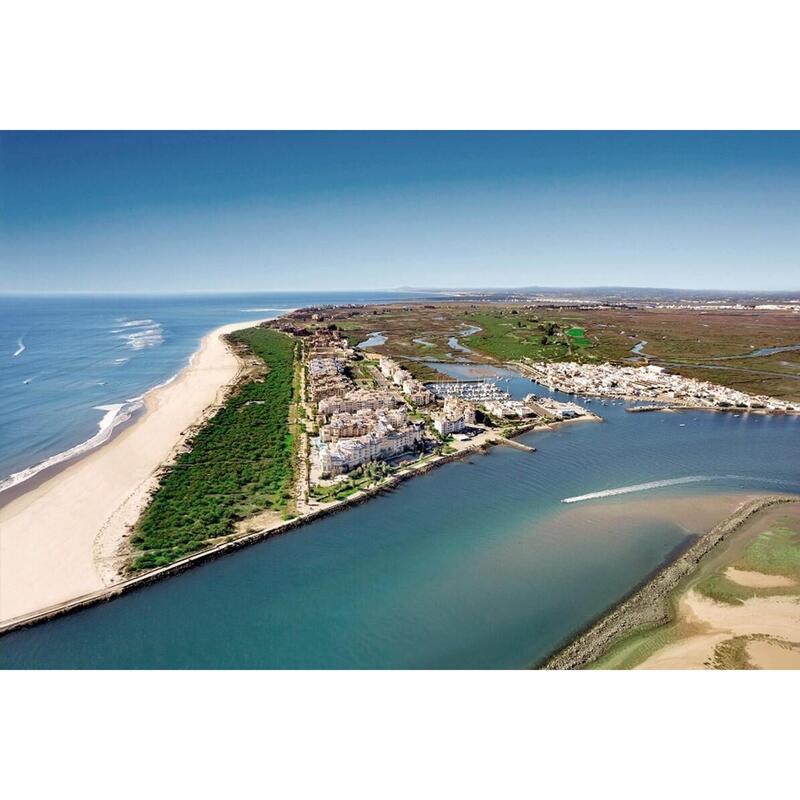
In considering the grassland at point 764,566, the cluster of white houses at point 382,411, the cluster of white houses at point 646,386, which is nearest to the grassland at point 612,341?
the cluster of white houses at point 646,386

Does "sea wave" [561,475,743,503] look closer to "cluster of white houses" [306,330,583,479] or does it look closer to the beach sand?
the beach sand

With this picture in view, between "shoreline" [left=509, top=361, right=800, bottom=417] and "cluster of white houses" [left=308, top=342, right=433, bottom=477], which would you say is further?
"shoreline" [left=509, top=361, right=800, bottom=417]

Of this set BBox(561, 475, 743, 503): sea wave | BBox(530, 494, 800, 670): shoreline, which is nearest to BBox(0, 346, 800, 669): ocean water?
BBox(561, 475, 743, 503): sea wave

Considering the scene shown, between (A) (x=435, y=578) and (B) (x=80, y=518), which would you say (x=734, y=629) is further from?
(B) (x=80, y=518)

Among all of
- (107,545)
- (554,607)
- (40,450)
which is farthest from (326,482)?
(40,450)

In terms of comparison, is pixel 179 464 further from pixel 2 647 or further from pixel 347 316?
pixel 347 316

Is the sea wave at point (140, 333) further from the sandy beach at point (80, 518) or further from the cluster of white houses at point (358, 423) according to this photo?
the sandy beach at point (80, 518)
